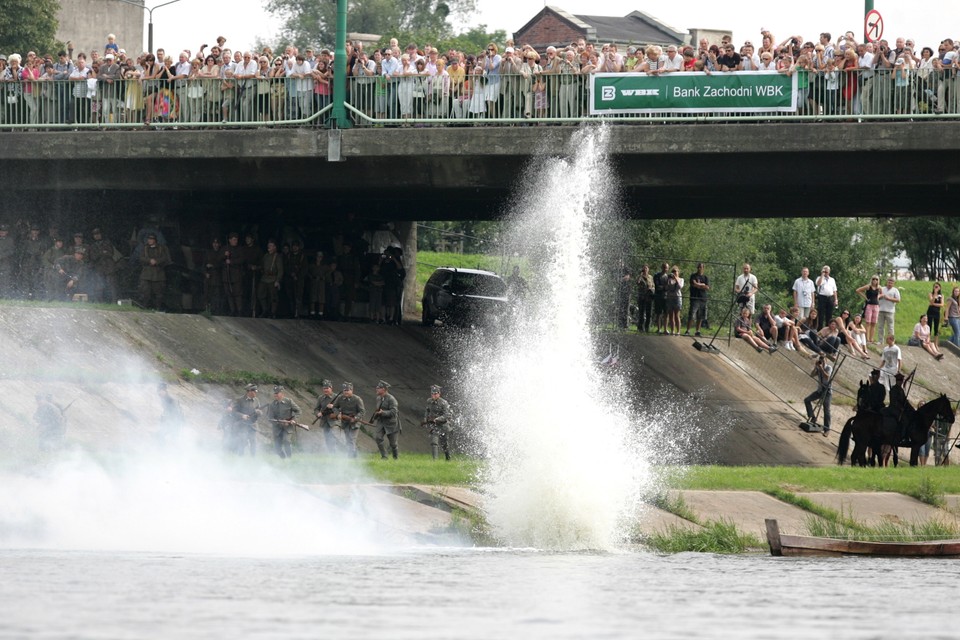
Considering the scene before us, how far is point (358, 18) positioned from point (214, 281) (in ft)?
378

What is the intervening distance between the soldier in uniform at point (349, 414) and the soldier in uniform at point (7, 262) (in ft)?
33.3

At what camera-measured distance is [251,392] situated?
1112 inches

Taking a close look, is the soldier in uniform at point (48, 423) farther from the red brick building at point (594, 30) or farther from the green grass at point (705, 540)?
the red brick building at point (594, 30)

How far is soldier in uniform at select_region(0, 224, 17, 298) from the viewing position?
36.3 m

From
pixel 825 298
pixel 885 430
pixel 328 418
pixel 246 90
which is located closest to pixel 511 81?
pixel 246 90

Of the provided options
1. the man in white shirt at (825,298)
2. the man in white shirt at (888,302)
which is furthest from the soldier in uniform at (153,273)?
the man in white shirt at (888,302)

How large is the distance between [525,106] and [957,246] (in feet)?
168

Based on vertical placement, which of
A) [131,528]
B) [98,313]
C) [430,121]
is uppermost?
[430,121]

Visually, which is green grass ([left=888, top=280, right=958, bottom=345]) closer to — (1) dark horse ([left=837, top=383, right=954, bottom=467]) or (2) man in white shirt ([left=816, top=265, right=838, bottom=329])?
(2) man in white shirt ([left=816, top=265, right=838, bottom=329])

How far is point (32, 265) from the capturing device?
36.3 meters

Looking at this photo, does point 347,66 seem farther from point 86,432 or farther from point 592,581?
point 592,581

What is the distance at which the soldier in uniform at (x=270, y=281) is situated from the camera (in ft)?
125

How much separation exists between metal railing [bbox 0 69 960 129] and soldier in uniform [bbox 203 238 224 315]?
12.7 feet

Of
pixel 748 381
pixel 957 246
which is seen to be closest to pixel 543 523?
pixel 748 381
